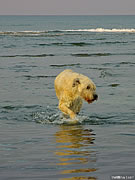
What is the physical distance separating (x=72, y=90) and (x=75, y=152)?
3080 millimetres

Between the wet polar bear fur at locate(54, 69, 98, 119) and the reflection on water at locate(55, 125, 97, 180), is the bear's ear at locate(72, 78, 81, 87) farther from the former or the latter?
the reflection on water at locate(55, 125, 97, 180)

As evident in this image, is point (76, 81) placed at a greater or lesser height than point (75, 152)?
greater

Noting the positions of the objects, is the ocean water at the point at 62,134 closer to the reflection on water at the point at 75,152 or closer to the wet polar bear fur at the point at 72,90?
the reflection on water at the point at 75,152

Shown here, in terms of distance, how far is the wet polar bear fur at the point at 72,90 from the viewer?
980cm

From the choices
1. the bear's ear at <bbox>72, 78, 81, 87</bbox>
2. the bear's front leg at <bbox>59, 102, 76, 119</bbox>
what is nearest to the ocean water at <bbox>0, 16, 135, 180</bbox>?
the bear's front leg at <bbox>59, 102, 76, 119</bbox>

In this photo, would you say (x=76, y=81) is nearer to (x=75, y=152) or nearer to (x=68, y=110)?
(x=68, y=110)

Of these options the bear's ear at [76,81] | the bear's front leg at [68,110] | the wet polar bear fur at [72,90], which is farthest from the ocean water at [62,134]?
the bear's ear at [76,81]

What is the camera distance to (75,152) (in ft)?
24.4

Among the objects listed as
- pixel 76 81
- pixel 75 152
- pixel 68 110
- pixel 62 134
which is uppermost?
pixel 76 81

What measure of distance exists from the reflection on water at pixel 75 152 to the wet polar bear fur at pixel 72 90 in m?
0.70

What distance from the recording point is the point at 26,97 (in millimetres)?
14250

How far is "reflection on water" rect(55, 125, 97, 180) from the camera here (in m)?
6.20

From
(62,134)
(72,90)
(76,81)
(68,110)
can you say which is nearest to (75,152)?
(62,134)

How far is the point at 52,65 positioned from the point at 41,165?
63.3 ft
